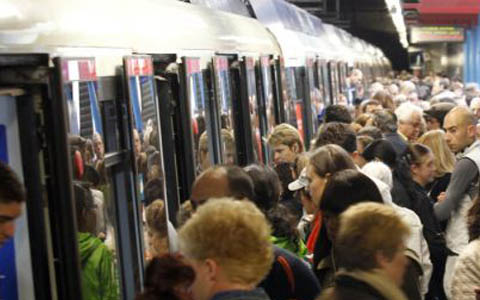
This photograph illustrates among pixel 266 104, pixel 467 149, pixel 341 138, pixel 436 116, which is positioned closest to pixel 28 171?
pixel 341 138

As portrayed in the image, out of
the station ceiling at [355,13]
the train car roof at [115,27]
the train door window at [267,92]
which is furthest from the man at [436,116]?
the station ceiling at [355,13]

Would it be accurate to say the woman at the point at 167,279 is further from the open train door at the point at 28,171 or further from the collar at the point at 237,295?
the open train door at the point at 28,171

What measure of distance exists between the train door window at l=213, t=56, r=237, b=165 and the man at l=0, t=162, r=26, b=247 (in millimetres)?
3302

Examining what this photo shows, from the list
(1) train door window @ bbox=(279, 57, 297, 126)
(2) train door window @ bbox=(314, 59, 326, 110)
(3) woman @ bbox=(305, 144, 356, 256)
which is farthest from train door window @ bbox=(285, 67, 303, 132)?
(3) woman @ bbox=(305, 144, 356, 256)

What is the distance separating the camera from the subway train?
3168 millimetres

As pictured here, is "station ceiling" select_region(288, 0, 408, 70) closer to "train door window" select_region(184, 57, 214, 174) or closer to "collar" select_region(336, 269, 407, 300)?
"train door window" select_region(184, 57, 214, 174)

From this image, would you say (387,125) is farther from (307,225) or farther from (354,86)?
(354,86)

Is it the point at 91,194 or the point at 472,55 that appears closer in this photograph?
the point at 91,194

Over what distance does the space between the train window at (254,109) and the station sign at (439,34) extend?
31868 mm

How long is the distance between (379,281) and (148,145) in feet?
4.82

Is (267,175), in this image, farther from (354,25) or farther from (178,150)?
(354,25)

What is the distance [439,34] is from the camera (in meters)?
39.0

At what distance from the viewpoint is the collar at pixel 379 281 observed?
3.23m

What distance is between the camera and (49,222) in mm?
3256
